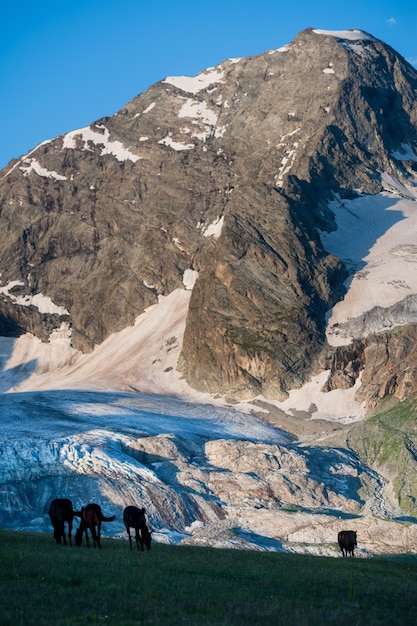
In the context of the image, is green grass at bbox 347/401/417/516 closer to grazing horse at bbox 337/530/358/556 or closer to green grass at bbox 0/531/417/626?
grazing horse at bbox 337/530/358/556

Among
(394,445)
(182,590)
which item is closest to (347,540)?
(182,590)

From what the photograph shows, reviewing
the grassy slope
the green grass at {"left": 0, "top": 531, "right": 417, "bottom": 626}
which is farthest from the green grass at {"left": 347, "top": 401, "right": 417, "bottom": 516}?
the green grass at {"left": 0, "top": 531, "right": 417, "bottom": 626}

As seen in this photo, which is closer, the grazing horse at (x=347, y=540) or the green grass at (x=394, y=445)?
the grazing horse at (x=347, y=540)

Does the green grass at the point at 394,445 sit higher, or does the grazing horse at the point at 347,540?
the green grass at the point at 394,445

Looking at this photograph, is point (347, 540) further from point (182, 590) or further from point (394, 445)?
point (394, 445)

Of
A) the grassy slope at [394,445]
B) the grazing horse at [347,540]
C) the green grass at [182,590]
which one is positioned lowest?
the grazing horse at [347,540]

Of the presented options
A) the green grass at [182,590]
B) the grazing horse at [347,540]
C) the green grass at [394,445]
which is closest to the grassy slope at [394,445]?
the green grass at [394,445]

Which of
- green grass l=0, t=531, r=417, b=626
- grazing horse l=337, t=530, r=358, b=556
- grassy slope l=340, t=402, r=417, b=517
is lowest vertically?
grazing horse l=337, t=530, r=358, b=556

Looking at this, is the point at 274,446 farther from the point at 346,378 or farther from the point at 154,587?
the point at 154,587

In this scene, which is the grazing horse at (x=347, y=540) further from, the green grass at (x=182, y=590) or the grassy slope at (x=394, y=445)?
the grassy slope at (x=394, y=445)
